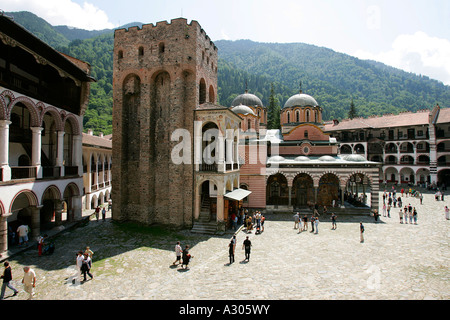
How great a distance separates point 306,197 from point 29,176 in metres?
25.4

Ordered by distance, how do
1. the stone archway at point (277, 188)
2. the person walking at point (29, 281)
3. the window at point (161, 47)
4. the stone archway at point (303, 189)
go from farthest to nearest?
the stone archway at point (277, 188)
the stone archway at point (303, 189)
the window at point (161, 47)
the person walking at point (29, 281)

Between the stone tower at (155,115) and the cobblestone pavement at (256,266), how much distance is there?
Result: 2.28 metres

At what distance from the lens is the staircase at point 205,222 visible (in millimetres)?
18344

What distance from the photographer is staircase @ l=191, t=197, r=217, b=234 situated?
60.2 ft

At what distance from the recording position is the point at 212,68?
23.8 m

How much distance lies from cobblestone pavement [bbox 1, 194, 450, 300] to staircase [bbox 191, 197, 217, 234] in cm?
88

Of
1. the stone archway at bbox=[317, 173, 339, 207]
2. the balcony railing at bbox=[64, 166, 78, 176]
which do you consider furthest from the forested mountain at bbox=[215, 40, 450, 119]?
the balcony railing at bbox=[64, 166, 78, 176]

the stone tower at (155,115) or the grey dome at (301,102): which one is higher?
the grey dome at (301,102)

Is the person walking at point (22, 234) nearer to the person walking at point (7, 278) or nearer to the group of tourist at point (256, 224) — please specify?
the person walking at point (7, 278)

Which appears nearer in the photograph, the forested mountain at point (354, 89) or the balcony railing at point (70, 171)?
the balcony railing at point (70, 171)

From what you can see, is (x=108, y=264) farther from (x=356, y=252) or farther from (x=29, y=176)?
(x=356, y=252)

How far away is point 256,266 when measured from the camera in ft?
41.7

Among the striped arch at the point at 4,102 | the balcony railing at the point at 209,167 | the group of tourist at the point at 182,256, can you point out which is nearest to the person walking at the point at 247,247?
the group of tourist at the point at 182,256

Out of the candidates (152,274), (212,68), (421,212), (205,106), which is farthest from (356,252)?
(212,68)
